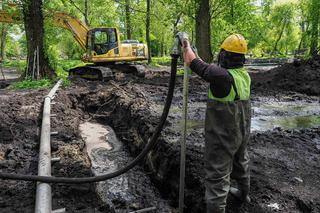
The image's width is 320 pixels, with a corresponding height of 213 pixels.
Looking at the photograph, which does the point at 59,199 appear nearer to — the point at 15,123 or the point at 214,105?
the point at 214,105

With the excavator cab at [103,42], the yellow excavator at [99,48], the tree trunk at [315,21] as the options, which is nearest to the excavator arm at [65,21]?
the yellow excavator at [99,48]

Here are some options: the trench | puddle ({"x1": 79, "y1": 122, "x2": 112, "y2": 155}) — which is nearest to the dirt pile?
puddle ({"x1": 79, "y1": 122, "x2": 112, "y2": 155})

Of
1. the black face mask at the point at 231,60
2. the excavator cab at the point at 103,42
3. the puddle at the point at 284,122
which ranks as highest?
the excavator cab at the point at 103,42

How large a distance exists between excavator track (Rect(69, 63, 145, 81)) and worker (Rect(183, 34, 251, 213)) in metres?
12.6

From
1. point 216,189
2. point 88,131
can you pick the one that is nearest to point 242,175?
point 216,189

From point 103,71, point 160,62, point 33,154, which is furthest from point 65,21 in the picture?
point 160,62

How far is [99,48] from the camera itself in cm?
1700

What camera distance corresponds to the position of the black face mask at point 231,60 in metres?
3.59

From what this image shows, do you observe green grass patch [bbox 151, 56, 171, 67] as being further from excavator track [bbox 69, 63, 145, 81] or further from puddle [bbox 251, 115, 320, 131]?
puddle [bbox 251, 115, 320, 131]

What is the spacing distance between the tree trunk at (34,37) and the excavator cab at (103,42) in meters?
2.29

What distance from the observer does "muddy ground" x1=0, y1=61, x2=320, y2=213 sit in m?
4.35

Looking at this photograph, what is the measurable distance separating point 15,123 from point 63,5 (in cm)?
1399

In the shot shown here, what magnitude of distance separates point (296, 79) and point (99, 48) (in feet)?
30.8

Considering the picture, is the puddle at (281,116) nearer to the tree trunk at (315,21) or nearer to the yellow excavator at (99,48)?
the yellow excavator at (99,48)
